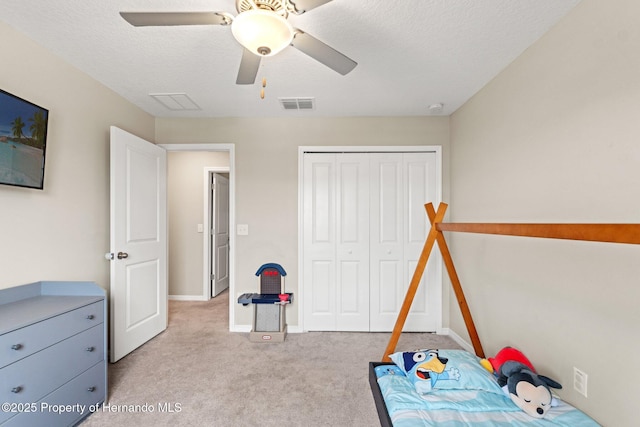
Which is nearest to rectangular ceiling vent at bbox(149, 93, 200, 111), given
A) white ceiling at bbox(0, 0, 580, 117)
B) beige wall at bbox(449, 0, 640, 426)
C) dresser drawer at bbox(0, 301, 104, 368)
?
white ceiling at bbox(0, 0, 580, 117)

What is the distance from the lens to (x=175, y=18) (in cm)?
127

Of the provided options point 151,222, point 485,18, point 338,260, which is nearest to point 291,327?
point 338,260

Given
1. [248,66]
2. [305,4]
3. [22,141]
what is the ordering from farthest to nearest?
[22,141] → [248,66] → [305,4]

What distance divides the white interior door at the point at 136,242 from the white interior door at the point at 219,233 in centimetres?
147

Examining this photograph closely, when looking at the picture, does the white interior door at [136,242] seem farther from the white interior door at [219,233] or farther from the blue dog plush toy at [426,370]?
the blue dog plush toy at [426,370]

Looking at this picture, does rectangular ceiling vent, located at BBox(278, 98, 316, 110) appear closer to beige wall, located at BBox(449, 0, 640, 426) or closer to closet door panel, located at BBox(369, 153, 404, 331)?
closet door panel, located at BBox(369, 153, 404, 331)

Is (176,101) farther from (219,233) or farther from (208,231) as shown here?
(219,233)

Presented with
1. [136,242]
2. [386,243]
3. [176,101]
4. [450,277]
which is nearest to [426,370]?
[450,277]

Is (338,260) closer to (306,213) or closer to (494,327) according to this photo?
(306,213)

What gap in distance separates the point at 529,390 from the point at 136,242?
3.19 meters

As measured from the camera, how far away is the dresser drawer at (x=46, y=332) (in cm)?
138

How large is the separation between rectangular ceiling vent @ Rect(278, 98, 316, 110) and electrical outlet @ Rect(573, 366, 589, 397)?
2791 mm

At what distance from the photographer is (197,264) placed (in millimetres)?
4527

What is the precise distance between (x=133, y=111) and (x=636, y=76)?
3771 mm
